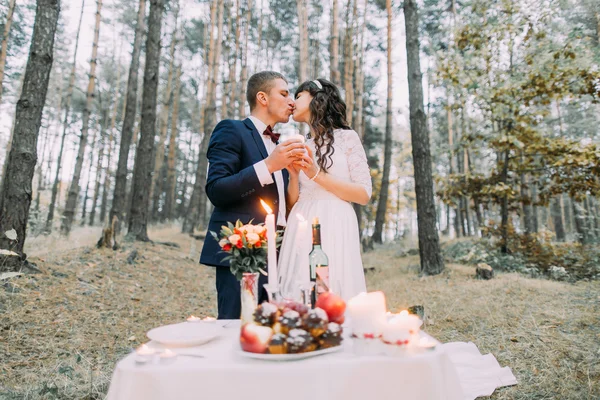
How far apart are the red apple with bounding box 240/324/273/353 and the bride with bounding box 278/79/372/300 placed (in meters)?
1.08

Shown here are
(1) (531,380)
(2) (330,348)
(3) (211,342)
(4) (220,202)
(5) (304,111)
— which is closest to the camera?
(2) (330,348)

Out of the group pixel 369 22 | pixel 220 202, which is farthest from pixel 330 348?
pixel 369 22

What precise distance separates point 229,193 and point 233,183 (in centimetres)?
6

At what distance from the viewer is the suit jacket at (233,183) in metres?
2.00

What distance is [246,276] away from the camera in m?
1.50

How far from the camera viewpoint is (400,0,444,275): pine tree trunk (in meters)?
6.90

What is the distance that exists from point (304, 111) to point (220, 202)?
105cm

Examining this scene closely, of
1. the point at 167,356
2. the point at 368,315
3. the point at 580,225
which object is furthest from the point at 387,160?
the point at 167,356

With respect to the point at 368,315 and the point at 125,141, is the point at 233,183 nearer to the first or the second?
the point at 368,315

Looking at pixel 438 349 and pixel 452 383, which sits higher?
pixel 438 349

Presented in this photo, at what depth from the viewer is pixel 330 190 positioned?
247 centimetres

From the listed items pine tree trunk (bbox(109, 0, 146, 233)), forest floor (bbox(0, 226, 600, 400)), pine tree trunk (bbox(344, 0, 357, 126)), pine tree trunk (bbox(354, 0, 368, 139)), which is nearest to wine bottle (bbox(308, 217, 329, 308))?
forest floor (bbox(0, 226, 600, 400))

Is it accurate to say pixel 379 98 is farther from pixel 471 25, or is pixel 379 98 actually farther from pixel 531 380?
pixel 531 380

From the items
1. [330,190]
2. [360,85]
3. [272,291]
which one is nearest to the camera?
[272,291]
